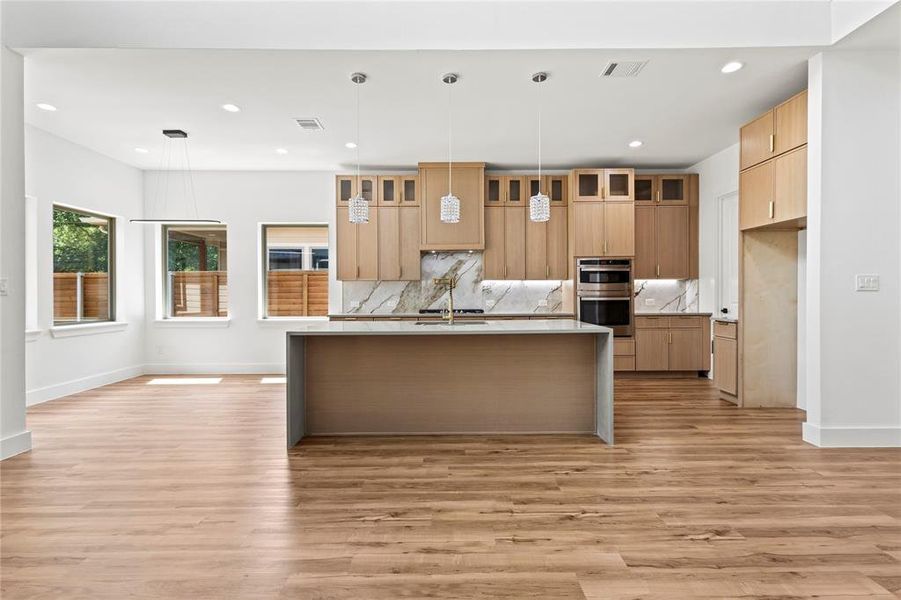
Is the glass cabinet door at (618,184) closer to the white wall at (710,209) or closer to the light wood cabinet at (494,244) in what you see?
the white wall at (710,209)

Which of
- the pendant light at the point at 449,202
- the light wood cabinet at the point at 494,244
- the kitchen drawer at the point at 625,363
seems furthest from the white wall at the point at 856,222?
the light wood cabinet at the point at 494,244

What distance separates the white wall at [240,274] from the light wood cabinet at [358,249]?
444mm

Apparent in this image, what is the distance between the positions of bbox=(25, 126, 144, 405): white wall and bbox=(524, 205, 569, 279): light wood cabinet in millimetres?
5379

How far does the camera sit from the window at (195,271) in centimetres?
712

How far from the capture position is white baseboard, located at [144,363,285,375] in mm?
6930

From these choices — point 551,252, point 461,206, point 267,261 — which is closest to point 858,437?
point 551,252

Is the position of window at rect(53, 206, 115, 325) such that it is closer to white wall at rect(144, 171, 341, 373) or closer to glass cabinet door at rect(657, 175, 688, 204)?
white wall at rect(144, 171, 341, 373)

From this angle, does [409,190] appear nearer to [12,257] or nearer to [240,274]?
[240,274]

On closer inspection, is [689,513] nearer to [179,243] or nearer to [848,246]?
[848,246]

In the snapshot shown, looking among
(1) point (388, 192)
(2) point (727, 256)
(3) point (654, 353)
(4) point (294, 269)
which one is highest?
(1) point (388, 192)

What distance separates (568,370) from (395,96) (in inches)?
108

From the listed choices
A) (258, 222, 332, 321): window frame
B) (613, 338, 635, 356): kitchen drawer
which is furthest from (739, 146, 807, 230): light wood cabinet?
(258, 222, 332, 321): window frame

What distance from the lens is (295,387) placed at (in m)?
3.71

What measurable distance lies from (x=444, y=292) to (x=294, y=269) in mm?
2226
